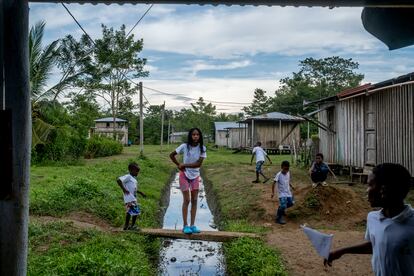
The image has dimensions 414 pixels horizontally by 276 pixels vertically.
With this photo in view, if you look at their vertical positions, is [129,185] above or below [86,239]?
above

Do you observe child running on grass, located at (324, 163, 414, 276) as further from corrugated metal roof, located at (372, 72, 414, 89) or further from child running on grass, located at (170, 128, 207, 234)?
corrugated metal roof, located at (372, 72, 414, 89)

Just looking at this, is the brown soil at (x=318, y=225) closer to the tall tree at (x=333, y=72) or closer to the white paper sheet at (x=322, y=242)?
the white paper sheet at (x=322, y=242)

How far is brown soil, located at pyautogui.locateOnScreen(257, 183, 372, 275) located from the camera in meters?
6.54

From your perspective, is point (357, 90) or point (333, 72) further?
point (333, 72)

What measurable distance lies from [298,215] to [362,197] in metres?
2.39

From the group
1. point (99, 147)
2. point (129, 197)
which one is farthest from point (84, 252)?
point (99, 147)

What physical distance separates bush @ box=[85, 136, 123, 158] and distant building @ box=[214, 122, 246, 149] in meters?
13.3

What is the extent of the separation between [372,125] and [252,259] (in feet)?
33.3

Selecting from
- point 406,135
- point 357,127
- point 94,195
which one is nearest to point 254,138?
point 357,127

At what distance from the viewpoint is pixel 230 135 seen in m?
47.4

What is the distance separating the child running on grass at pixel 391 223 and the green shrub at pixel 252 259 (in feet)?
12.3

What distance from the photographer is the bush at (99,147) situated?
30.1 meters

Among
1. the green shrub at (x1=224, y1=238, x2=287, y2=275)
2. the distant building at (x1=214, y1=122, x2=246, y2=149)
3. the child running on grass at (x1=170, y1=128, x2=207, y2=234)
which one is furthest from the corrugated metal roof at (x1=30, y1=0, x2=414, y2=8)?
the distant building at (x1=214, y1=122, x2=246, y2=149)

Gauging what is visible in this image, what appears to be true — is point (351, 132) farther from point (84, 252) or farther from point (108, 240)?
point (84, 252)
